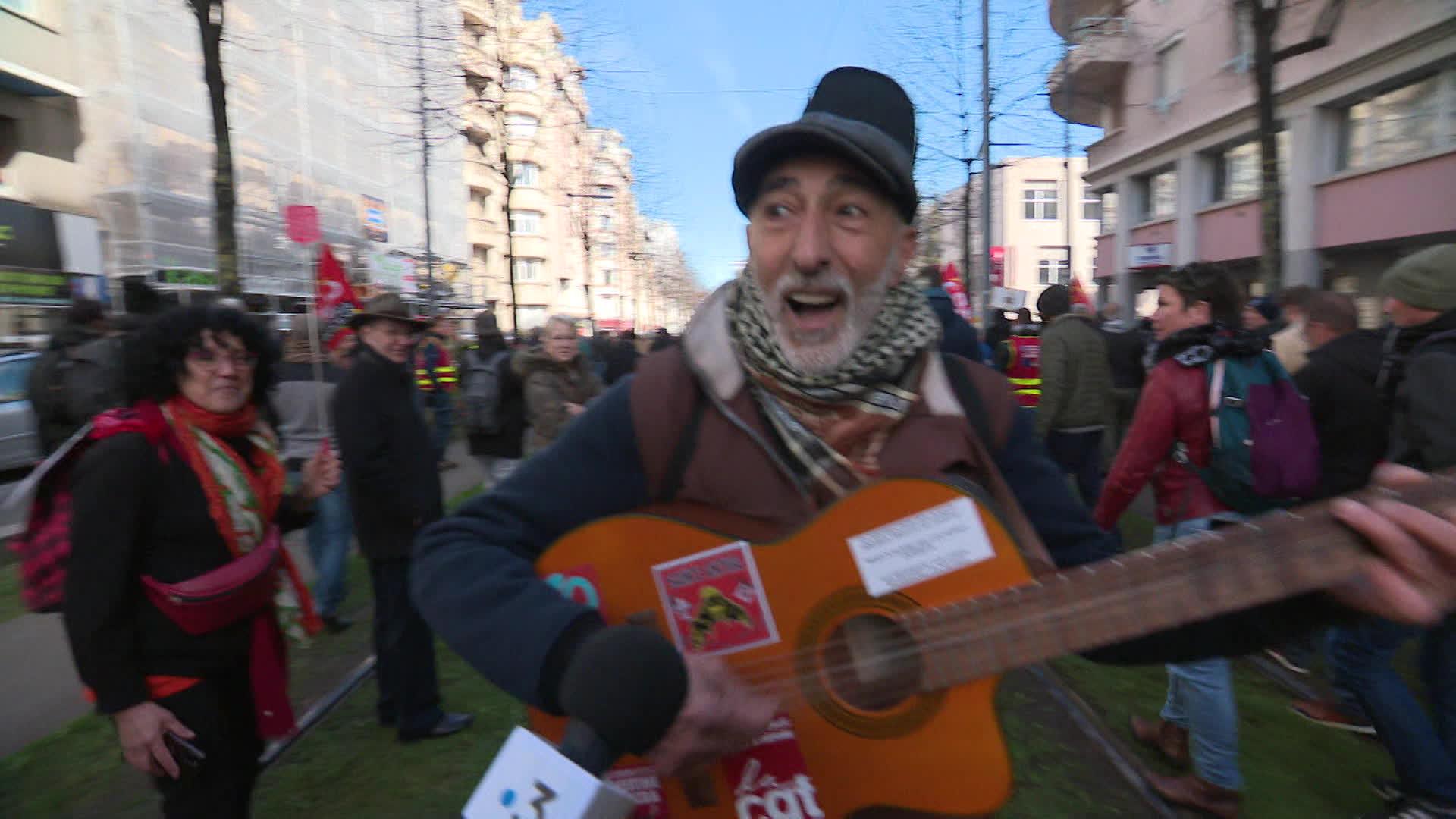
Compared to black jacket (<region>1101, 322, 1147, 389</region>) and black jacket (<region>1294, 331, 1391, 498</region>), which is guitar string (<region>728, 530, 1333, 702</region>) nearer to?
black jacket (<region>1294, 331, 1391, 498</region>)

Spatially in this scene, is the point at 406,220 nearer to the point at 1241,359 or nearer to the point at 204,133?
the point at 204,133

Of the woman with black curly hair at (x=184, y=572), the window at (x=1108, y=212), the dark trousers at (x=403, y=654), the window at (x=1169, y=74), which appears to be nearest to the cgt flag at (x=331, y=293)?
the dark trousers at (x=403, y=654)

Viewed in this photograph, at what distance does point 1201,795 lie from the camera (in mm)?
3117

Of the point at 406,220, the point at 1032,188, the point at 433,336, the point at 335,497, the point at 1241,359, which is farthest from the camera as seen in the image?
the point at 1032,188

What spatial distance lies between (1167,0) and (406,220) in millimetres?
26588

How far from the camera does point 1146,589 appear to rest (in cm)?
113

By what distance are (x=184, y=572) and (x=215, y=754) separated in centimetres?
54

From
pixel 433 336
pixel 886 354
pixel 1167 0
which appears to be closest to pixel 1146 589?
pixel 886 354

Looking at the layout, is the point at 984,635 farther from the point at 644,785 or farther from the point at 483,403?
the point at 483,403

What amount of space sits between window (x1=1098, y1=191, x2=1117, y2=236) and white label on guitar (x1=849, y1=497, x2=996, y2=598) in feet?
86.5

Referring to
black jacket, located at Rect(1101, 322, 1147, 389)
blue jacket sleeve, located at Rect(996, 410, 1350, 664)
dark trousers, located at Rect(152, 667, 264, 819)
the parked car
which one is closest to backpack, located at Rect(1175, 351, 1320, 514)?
blue jacket sleeve, located at Rect(996, 410, 1350, 664)

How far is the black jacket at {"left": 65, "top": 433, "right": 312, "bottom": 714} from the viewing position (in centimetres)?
213

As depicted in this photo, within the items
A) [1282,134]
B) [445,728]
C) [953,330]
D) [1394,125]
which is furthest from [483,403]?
[1282,134]

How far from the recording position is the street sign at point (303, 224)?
319 inches
